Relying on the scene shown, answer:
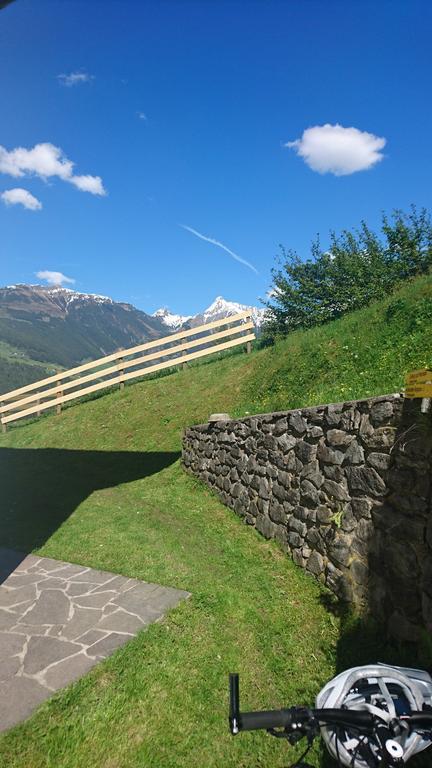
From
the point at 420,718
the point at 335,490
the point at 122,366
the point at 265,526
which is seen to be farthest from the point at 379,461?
the point at 122,366

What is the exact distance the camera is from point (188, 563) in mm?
5344

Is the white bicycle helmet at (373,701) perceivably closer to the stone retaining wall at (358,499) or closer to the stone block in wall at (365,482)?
the stone retaining wall at (358,499)

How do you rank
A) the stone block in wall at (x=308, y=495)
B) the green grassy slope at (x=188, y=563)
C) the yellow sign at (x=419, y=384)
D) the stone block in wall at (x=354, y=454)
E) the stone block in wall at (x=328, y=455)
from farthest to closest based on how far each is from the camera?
the stone block in wall at (x=308, y=495) → the stone block in wall at (x=328, y=455) → the stone block in wall at (x=354, y=454) → the yellow sign at (x=419, y=384) → the green grassy slope at (x=188, y=563)

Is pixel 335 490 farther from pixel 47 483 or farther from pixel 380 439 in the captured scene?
pixel 47 483

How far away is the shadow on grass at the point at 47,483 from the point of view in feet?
22.0

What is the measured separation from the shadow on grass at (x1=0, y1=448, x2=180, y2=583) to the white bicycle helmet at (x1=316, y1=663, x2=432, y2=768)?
15.2ft

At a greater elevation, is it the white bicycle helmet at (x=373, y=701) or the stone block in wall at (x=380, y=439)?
the stone block in wall at (x=380, y=439)

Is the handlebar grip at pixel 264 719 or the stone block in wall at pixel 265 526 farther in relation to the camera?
the stone block in wall at pixel 265 526

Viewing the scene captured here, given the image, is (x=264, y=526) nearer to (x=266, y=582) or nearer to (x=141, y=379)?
(x=266, y=582)

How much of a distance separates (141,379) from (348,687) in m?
15.5

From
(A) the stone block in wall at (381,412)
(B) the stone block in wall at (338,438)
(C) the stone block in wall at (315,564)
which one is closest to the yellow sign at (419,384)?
(A) the stone block in wall at (381,412)

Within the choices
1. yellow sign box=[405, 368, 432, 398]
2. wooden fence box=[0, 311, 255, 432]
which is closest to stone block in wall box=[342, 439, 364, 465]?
yellow sign box=[405, 368, 432, 398]

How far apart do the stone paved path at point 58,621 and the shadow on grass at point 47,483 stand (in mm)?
612

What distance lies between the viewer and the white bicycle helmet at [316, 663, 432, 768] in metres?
1.65
